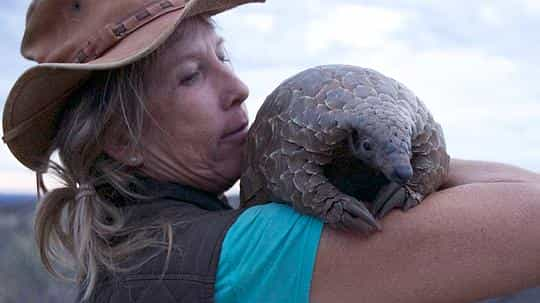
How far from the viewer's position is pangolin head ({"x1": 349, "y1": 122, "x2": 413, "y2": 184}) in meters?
1.47

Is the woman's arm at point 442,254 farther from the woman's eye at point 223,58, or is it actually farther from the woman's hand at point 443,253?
the woman's eye at point 223,58

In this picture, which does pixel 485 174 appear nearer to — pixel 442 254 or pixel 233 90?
pixel 442 254

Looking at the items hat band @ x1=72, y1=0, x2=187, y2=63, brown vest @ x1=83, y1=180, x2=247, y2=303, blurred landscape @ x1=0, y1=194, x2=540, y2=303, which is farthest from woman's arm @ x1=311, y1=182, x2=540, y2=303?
blurred landscape @ x1=0, y1=194, x2=540, y2=303

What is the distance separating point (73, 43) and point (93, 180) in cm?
38

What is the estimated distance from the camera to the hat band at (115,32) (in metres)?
1.86

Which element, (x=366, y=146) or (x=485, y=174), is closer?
(x=366, y=146)

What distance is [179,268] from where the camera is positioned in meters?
1.62

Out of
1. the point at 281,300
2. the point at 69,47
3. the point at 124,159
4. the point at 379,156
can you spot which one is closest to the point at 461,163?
the point at 379,156

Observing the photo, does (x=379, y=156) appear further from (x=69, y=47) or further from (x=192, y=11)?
(x=69, y=47)

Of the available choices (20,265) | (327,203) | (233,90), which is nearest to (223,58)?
(233,90)

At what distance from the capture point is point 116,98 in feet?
6.26

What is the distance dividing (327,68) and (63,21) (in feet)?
2.50

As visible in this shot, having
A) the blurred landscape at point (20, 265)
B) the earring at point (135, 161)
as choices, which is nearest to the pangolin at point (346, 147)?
the earring at point (135, 161)

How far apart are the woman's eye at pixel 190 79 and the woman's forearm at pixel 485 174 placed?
2.38ft
